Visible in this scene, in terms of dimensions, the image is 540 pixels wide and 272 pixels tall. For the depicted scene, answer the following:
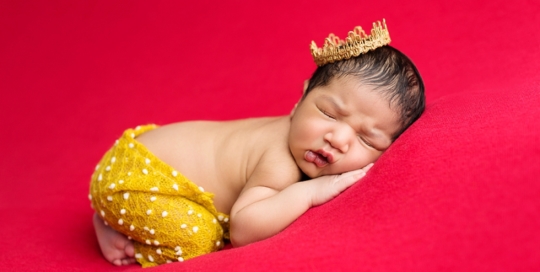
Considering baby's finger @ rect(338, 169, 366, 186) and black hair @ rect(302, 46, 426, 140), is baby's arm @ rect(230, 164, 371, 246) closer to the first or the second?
baby's finger @ rect(338, 169, 366, 186)

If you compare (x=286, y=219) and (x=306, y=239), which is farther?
(x=286, y=219)

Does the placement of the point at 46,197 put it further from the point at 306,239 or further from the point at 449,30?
the point at 449,30

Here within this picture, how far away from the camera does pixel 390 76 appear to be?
4.36 feet

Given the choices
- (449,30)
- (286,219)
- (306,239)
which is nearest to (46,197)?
(286,219)

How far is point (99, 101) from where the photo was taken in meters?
2.23

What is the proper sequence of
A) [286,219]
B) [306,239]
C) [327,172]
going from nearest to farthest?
1. [306,239]
2. [286,219]
3. [327,172]

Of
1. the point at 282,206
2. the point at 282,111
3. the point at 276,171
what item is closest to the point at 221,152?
the point at 276,171

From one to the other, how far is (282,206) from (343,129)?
23 cm

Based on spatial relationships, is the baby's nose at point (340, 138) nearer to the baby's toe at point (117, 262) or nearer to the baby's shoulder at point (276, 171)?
the baby's shoulder at point (276, 171)

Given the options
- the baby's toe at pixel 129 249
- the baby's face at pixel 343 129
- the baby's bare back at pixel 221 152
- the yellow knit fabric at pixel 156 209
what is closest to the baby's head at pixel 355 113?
the baby's face at pixel 343 129

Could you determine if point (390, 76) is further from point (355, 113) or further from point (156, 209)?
point (156, 209)

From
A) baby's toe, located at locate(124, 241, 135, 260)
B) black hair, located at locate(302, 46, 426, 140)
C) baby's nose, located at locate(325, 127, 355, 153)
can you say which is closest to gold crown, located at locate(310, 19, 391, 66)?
black hair, located at locate(302, 46, 426, 140)

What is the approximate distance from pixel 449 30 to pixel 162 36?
115 centimetres

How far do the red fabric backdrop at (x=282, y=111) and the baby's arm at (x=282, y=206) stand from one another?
2.2 inches
